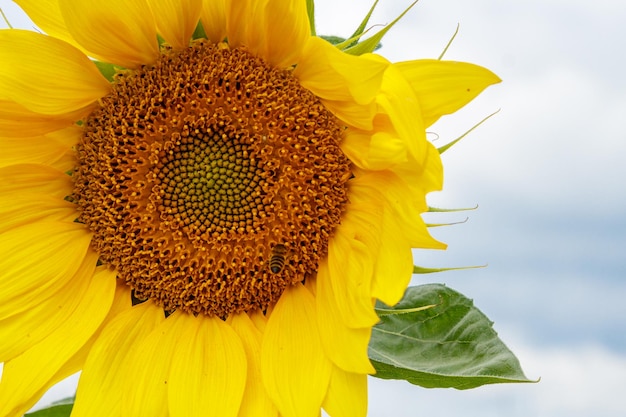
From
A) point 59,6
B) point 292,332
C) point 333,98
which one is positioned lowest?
point 292,332

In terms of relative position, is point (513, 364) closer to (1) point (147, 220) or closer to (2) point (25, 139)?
(1) point (147, 220)

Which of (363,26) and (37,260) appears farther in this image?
(37,260)

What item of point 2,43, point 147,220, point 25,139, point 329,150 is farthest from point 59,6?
point 329,150

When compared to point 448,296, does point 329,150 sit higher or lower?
higher

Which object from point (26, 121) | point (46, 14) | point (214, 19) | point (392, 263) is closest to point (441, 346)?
point (392, 263)

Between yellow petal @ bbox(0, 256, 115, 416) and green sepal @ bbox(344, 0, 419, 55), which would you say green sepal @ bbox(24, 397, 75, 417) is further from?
green sepal @ bbox(344, 0, 419, 55)

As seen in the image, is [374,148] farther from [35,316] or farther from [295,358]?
[35,316]
